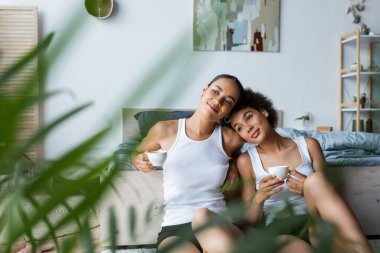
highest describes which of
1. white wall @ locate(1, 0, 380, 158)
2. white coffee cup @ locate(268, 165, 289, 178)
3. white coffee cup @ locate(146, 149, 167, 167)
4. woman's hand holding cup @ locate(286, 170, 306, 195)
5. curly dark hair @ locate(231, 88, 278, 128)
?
white wall @ locate(1, 0, 380, 158)

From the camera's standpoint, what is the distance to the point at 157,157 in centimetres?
169

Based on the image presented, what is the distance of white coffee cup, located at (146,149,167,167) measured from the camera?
5.52 feet

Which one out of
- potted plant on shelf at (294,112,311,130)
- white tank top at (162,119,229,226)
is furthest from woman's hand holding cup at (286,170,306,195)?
potted plant on shelf at (294,112,311,130)

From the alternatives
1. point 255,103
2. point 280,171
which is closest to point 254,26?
point 255,103

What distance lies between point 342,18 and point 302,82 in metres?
0.80

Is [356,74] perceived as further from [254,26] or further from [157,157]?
[157,157]

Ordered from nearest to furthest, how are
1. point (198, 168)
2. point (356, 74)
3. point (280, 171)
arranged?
1. point (280, 171)
2. point (198, 168)
3. point (356, 74)

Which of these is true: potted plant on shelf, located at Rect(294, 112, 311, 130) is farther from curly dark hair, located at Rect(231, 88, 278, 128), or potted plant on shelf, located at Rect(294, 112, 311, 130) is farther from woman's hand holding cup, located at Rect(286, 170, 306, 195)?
woman's hand holding cup, located at Rect(286, 170, 306, 195)

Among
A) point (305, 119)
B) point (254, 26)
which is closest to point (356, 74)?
point (305, 119)

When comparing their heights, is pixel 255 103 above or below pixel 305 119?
above

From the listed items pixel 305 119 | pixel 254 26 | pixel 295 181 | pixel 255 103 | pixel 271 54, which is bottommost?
pixel 295 181

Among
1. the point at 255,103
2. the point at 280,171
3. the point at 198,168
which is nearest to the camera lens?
the point at 280,171

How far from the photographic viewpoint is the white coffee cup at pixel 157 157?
1682 mm

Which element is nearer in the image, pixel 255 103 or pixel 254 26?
pixel 255 103
